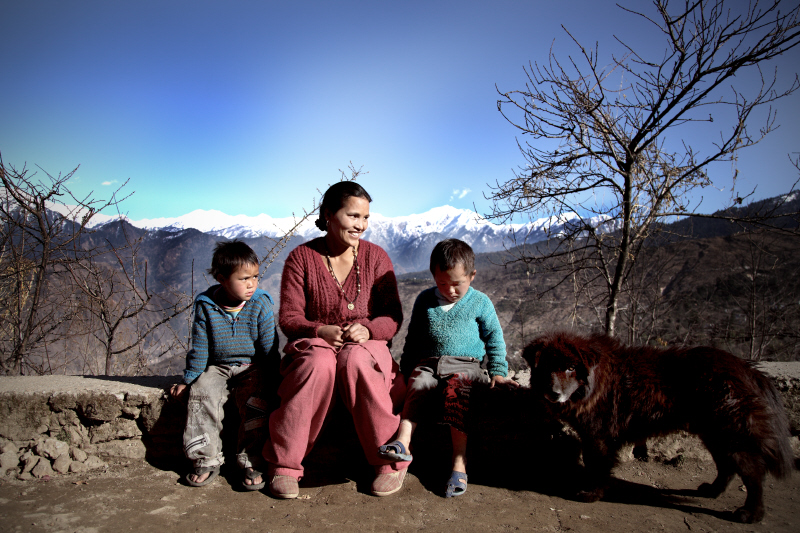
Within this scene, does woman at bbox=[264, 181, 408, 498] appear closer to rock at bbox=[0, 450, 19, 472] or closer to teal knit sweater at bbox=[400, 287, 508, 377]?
teal knit sweater at bbox=[400, 287, 508, 377]

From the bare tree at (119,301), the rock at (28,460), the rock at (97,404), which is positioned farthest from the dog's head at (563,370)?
the bare tree at (119,301)

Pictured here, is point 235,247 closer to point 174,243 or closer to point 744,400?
point 744,400

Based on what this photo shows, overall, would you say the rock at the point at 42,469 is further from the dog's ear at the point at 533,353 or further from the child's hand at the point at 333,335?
the dog's ear at the point at 533,353

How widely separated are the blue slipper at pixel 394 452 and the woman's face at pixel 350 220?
1223 millimetres

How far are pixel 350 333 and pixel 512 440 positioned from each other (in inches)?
48.5

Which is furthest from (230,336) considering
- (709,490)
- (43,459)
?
(709,490)

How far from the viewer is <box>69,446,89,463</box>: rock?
2.53 m

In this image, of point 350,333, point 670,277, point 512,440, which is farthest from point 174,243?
point 670,277

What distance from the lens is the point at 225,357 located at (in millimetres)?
2539

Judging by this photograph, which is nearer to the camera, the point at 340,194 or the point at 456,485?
the point at 456,485

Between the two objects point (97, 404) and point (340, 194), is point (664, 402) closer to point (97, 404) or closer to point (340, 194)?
point (340, 194)

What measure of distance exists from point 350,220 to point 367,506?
63.6 inches

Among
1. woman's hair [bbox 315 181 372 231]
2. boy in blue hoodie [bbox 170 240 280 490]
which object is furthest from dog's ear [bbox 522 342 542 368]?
boy in blue hoodie [bbox 170 240 280 490]

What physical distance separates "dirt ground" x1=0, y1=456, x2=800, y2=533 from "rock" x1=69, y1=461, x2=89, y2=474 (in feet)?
0.17
